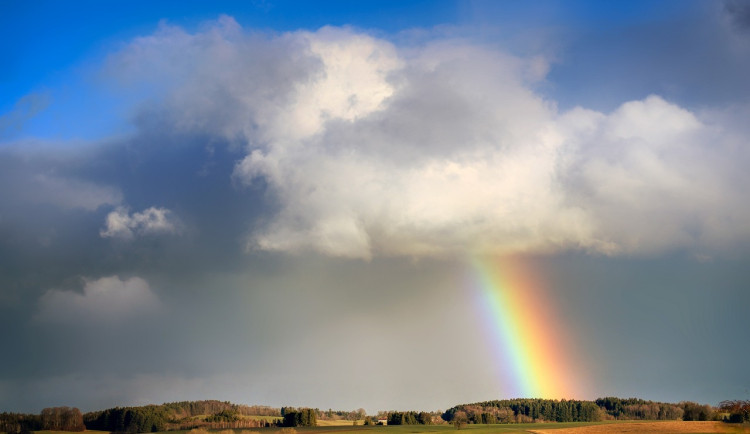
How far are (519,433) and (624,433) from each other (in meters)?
20.8

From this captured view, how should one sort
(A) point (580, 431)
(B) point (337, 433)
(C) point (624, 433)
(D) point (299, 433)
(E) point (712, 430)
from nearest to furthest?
(E) point (712, 430) < (C) point (624, 433) < (A) point (580, 431) < (B) point (337, 433) < (D) point (299, 433)

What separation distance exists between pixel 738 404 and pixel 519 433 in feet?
174

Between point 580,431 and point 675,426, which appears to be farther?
point 580,431

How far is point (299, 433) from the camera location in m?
165

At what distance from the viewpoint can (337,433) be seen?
509 feet

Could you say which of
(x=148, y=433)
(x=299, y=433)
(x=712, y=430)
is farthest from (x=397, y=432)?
(x=148, y=433)

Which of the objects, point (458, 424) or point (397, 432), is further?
point (458, 424)

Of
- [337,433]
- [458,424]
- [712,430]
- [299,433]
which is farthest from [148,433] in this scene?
[712,430]

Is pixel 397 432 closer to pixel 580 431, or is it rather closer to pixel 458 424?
pixel 458 424

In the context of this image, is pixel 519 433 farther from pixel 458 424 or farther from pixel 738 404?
pixel 738 404

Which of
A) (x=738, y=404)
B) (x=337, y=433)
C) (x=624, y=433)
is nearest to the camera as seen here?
(x=738, y=404)

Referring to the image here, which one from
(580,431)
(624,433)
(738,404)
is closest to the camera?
(738,404)

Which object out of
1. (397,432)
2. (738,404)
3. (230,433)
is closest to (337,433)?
(397,432)

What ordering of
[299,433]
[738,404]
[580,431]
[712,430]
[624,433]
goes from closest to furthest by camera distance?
1. [738,404]
2. [712,430]
3. [624,433]
4. [580,431]
5. [299,433]
